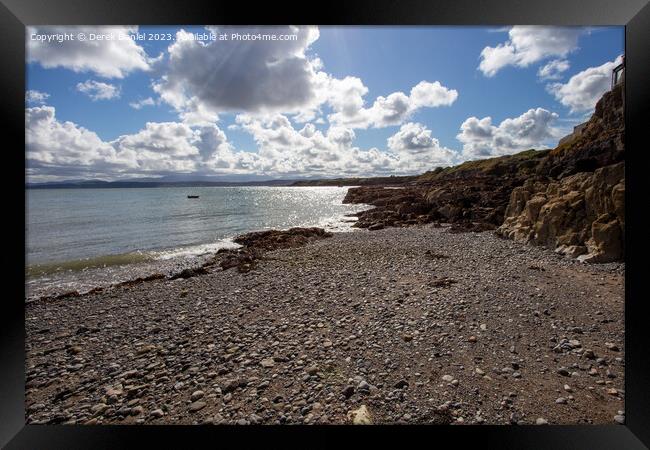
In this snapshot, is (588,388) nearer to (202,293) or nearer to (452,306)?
(452,306)

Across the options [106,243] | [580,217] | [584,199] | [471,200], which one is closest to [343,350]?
[580,217]

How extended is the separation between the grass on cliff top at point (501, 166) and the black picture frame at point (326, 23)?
17.7 m

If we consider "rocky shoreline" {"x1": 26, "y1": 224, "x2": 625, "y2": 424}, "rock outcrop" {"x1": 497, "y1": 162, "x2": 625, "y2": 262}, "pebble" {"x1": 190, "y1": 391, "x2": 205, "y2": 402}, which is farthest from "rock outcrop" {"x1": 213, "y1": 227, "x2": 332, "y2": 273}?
"rock outcrop" {"x1": 497, "y1": 162, "x2": 625, "y2": 262}

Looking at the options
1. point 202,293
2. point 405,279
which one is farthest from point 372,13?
point 202,293

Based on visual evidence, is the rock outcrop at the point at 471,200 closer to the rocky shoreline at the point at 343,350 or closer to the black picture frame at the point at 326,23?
the rocky shoreline at the point at 343,350

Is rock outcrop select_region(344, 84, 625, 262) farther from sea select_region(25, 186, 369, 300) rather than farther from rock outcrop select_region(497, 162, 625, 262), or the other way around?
sea select_region(25, 186, 369, 300)

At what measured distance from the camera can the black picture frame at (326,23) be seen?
2.97 meters

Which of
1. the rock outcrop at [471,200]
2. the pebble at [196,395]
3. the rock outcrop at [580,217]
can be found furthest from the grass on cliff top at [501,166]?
the pebble at [196,395]

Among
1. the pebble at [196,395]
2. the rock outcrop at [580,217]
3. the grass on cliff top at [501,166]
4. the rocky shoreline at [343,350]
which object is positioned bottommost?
the pebble at [196,395]

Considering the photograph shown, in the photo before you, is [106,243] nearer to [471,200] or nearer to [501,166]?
[471,200]

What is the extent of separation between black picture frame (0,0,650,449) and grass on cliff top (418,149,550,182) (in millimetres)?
17676

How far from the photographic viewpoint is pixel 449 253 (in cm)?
955

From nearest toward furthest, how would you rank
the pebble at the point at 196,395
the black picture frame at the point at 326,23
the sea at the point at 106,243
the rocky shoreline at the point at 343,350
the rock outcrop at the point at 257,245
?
the black picture frame at the point at 326,23
the rocky shoreline at the point at 343,350
the pebble at the point at 196,395
the sea at the point at 106,243
the rock outcrop at the point at 257,245

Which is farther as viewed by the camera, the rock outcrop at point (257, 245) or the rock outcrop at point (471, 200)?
the rock outcrop at point (471, 200)
